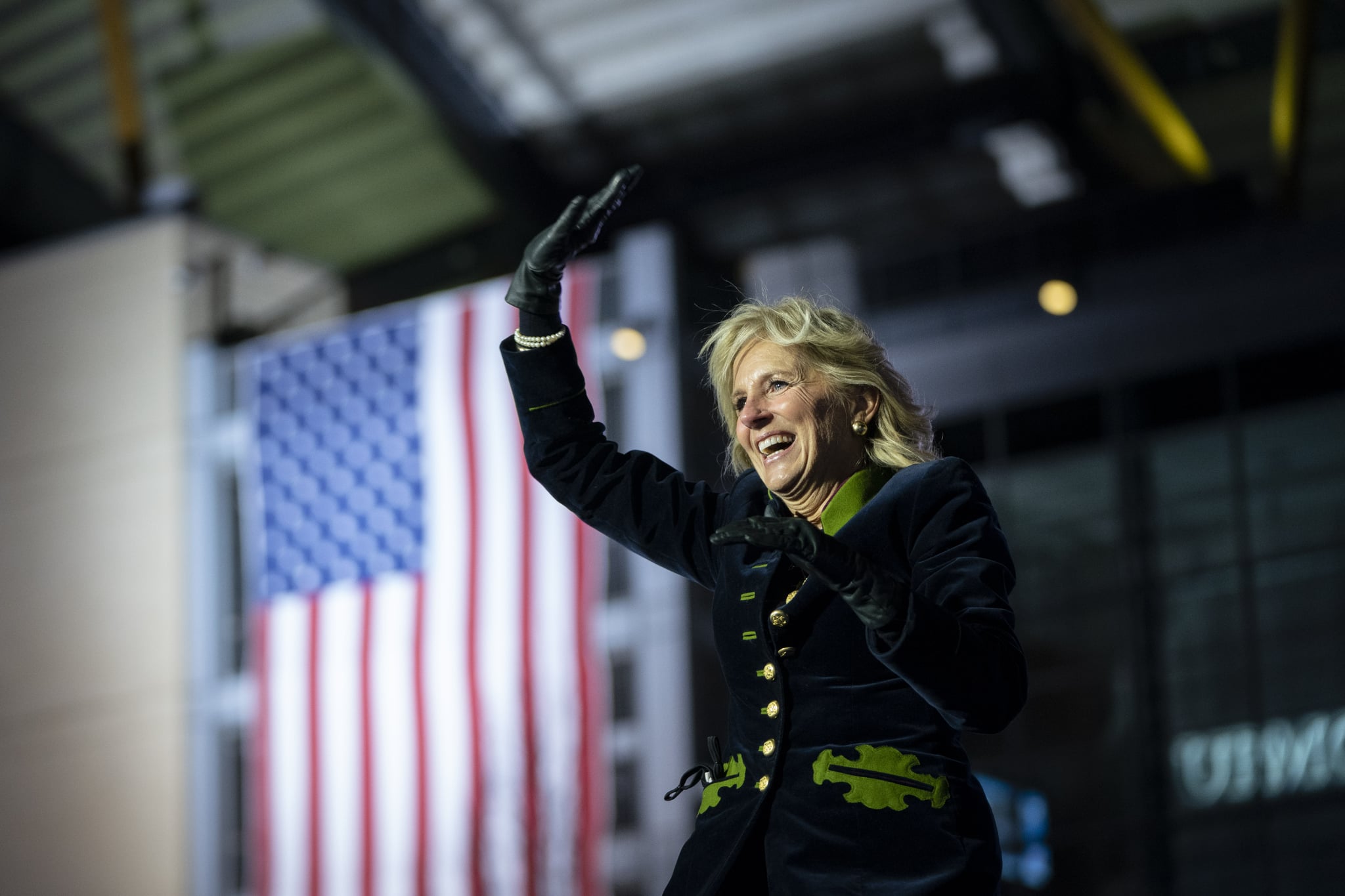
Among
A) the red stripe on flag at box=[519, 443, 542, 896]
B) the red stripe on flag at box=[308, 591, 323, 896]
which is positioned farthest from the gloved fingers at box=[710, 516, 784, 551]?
the red stripe on flag at box=[308, 591, 323, 896]

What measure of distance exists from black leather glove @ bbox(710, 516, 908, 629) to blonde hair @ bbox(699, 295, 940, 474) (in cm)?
55

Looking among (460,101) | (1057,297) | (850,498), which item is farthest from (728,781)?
(460,101)

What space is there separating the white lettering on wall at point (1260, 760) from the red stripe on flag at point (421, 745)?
6.20 m

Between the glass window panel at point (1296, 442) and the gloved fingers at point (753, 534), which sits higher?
the glass window panel at point (1296, 442)

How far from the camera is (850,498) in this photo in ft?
7.77

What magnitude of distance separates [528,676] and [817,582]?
33.4 feet

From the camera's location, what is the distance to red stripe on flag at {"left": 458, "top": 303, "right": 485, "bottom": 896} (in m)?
12.1

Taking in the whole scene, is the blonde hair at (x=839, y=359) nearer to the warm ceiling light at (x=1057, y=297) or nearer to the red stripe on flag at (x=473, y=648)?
the red stripe on flag at (x=473, y=648)

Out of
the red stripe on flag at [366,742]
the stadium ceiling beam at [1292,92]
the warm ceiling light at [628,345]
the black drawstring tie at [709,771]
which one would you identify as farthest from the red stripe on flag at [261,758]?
the black drawstring tie at [709,771]

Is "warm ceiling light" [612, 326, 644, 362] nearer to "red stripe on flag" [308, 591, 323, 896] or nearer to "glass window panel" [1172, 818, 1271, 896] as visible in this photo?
A: "red stripe on flag" [308, 591, 323, 896]

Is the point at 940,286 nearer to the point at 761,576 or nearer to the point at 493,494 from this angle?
the point at 493,494

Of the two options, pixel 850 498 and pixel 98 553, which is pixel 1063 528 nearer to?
pixel 98 553

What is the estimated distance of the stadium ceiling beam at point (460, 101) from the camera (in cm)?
1404

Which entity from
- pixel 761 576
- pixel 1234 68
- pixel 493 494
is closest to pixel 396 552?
pixel 493 494
